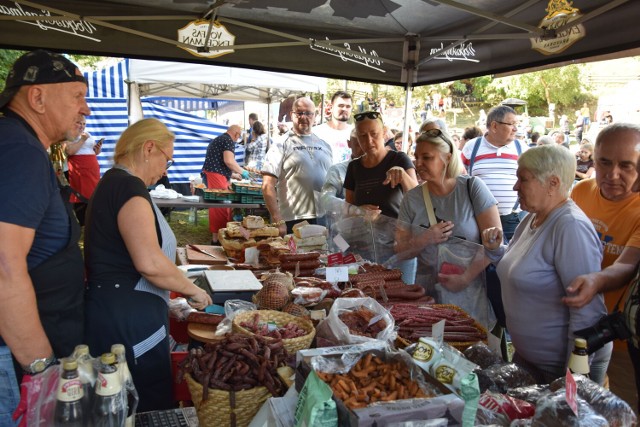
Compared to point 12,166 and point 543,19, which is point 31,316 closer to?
point 12,166

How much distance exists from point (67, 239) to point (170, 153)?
0.77 metres

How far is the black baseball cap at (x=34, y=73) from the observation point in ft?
6.58

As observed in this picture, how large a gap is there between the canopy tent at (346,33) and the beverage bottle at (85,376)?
3225 millimetres

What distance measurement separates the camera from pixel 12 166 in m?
1.83

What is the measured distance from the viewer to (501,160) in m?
6.14

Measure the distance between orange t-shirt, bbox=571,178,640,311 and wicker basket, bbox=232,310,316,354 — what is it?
1.69 meters

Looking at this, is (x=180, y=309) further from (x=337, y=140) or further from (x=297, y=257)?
(x=337, y=140)

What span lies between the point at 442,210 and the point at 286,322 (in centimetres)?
150

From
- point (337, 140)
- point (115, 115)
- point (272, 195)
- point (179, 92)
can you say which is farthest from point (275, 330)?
point (179, 92)

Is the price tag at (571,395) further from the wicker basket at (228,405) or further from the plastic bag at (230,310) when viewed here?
the plastic bag at (230,310)

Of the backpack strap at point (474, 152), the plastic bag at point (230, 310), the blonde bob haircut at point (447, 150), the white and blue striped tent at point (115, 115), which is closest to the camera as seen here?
the plastic bag at point (230, 310)

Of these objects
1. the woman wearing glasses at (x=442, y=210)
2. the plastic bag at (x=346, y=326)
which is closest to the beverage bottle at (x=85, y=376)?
the plastic bag at (x=346, y=326)

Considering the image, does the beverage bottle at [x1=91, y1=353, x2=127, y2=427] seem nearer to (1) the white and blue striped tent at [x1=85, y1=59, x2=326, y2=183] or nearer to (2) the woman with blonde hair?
(2) the woman with blonde hair

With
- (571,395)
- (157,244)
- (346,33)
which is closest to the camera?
(571,395)
